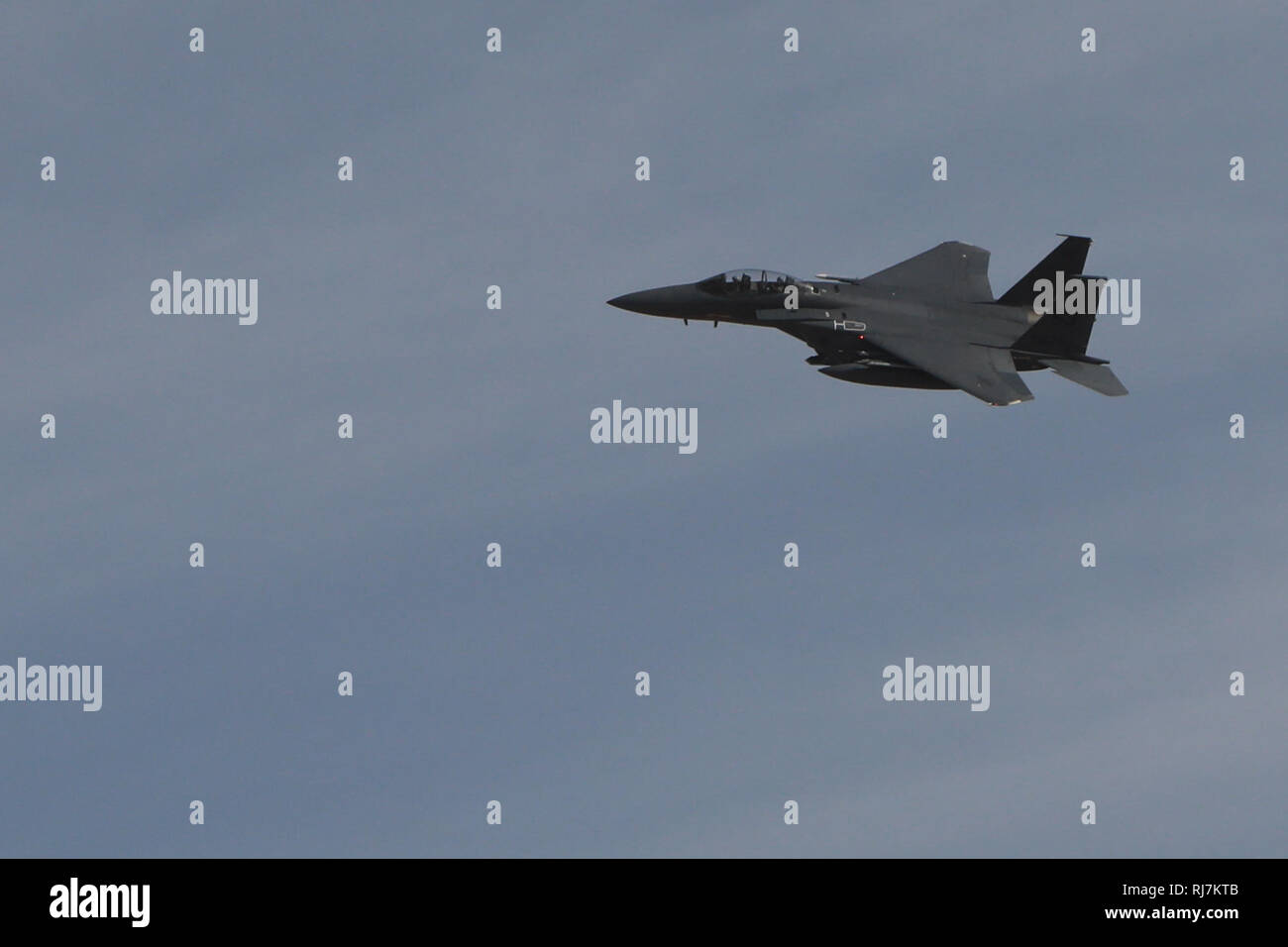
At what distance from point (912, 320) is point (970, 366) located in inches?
108

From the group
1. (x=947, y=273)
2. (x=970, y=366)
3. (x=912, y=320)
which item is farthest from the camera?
(x=947, y=273)

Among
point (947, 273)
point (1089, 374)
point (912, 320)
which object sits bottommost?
point (1089, 374)

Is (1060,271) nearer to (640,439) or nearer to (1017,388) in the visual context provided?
(1017,388)

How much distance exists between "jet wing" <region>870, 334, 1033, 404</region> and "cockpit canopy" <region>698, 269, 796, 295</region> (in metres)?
3.66

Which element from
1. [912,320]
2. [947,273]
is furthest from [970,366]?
[947,273]

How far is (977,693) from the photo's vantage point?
74.4 m

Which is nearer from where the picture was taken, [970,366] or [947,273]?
[970,366]

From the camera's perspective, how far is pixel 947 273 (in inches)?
3378

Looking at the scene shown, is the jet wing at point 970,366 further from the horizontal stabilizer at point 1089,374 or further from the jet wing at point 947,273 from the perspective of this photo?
the jet wing at point 947,273

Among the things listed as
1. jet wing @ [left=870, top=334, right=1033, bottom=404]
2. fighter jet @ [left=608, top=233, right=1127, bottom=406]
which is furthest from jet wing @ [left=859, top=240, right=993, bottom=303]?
jet wing @ [left=870, top=334, right=1033, bottom=404]

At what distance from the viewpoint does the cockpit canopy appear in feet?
268

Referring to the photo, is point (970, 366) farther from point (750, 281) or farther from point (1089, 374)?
point (750, 281)

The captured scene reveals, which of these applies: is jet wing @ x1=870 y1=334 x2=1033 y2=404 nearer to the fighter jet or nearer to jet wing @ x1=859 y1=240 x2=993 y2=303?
the fighter jet

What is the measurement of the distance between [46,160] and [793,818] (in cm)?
3501
